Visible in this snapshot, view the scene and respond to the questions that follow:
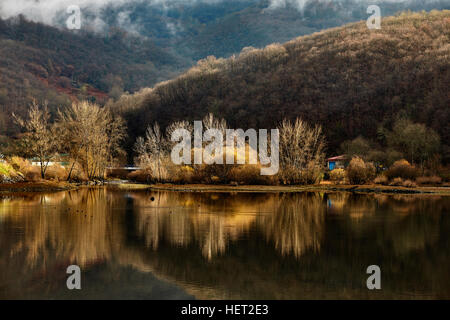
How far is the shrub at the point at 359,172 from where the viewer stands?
5050 cm

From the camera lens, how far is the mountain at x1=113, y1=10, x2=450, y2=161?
95.9 meters

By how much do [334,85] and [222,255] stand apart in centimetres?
10506

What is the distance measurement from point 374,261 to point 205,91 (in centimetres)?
13094

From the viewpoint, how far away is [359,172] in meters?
50.8

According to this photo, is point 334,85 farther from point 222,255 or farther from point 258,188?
point 222,255

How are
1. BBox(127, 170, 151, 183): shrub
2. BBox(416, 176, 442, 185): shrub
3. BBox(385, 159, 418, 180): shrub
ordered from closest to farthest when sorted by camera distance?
1. BBox(416, 176, 442, 185): shrub
2. BBox(385, 159, 418, 180): shrub
3. BBox(127, 170, 151, 183): shrub

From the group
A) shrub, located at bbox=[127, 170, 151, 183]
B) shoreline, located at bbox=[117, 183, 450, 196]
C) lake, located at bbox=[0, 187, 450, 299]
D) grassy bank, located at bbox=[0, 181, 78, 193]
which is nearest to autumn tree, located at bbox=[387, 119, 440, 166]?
shoreline, located at bbox=[117, 183, 450, 196]

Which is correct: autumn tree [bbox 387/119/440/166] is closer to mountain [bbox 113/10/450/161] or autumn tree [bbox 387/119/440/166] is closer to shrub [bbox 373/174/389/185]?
shrub [bbox 373/174/389/185]

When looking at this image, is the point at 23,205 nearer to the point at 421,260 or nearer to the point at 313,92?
the point at 421,260

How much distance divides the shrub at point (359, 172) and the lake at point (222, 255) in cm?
2616

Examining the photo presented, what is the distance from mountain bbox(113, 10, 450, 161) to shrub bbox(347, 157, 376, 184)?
3024 centimetres

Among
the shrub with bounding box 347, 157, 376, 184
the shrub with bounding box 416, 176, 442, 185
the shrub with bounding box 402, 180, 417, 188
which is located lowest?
the shrub with bounding box 402, 180, 417, 188
